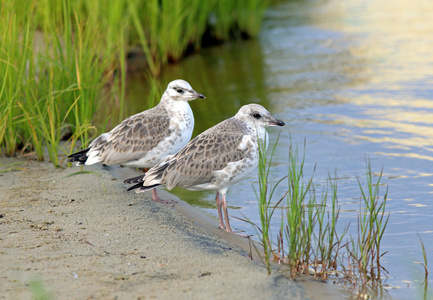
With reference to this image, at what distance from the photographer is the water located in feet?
19.7

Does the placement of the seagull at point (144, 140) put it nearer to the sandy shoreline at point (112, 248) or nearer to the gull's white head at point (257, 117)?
the sandy shoreline at point (112, 248)

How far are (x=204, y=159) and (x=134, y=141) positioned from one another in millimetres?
1001

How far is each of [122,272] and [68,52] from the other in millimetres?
3464

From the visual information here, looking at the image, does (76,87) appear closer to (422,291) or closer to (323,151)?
(323,151)

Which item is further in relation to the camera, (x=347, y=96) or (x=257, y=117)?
(x=347, y=96)

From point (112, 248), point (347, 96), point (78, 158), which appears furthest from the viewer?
point (347, 96)

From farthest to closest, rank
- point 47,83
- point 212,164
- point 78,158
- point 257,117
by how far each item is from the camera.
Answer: point 47,83
point 78,158
point 257,117
point 212,164

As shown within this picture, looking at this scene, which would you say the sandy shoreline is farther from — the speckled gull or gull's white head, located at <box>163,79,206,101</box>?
gull's white head, located at <box>163,79,206,101</box>

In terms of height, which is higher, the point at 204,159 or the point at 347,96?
the point at 347,96

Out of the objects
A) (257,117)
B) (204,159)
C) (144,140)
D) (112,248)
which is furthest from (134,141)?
(112,248)

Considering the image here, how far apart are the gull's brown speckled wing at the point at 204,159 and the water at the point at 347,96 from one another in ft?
2.30

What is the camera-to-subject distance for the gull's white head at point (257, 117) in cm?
570

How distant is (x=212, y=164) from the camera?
5465 millimetres

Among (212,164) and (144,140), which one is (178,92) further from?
(212,164)
